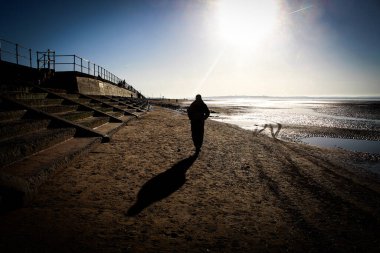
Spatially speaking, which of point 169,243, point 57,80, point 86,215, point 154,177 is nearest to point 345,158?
point 154,177

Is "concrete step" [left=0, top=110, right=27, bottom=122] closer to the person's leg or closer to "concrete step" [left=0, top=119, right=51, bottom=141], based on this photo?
"concrete step" [left=0, top=119, right=51, bottom=141]

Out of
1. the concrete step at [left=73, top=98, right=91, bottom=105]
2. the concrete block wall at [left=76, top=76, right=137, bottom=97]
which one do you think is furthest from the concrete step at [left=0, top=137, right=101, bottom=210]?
the concrete block wall at [left=76, top=76, right=137, bottom=97]

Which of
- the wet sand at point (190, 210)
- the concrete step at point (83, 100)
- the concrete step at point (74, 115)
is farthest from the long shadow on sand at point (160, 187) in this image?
the concrete step at point (83, 100)

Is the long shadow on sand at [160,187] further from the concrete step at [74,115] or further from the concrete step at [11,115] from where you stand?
the concrete step at [74,115]

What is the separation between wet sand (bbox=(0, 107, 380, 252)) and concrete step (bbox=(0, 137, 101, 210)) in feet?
0.49

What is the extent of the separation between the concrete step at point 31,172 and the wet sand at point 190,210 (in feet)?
0.49

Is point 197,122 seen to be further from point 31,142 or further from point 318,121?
point 318,121

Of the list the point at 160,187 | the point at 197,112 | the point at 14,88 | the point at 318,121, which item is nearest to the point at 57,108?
the point at 14,88

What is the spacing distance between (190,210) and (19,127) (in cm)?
379

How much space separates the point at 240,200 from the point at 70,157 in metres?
3.36

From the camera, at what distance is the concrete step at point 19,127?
4.06 metres

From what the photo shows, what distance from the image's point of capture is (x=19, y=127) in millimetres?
4434

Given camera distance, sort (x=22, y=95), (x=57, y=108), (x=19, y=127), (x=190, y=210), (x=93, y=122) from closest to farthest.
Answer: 1. (x=190, y=210)
2. (x=19, y=127)
3. (x=22, y=95)
4. (x=57, y=108)
5. (x=93, y=122)

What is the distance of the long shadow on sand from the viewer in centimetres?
326
